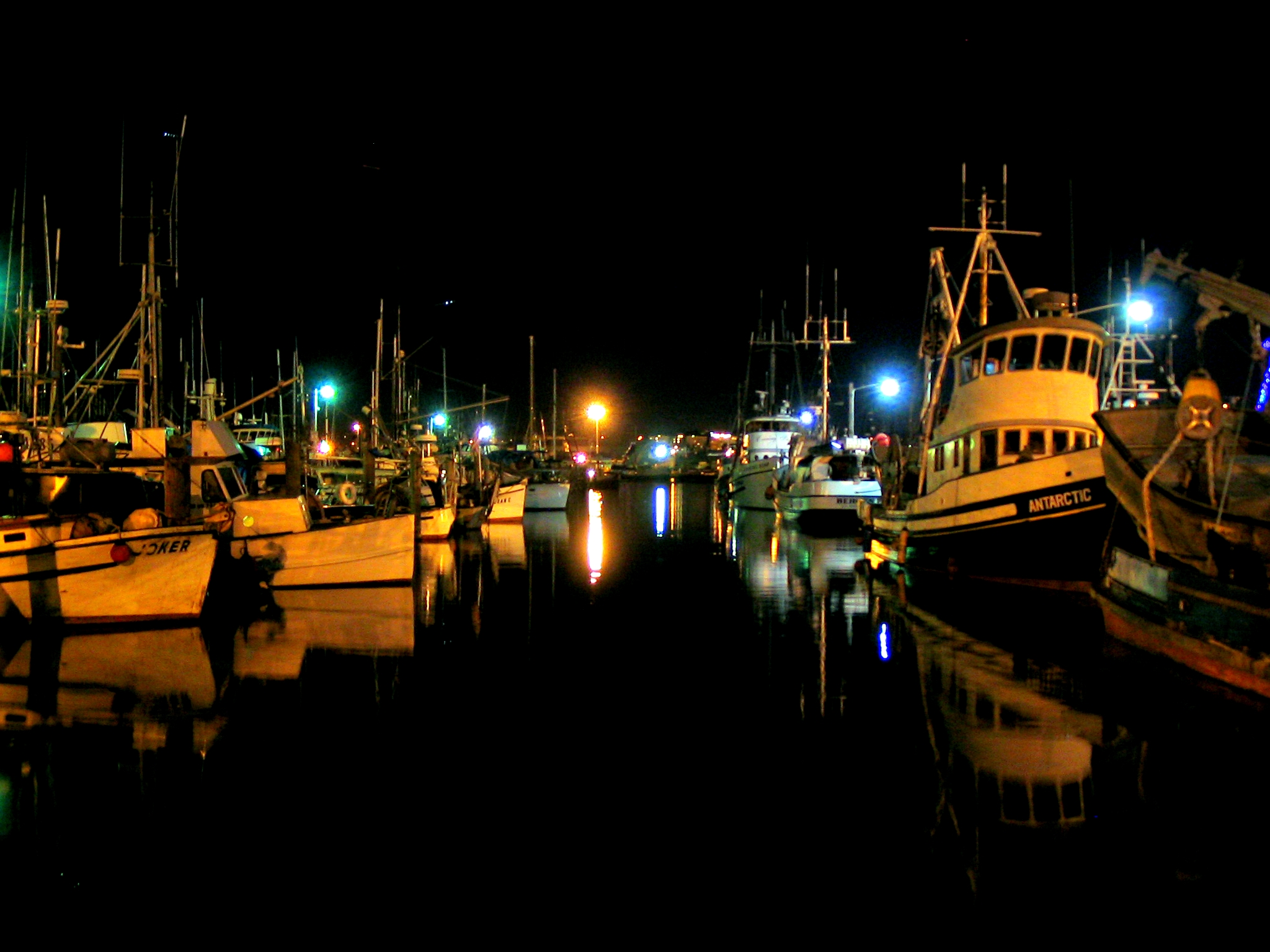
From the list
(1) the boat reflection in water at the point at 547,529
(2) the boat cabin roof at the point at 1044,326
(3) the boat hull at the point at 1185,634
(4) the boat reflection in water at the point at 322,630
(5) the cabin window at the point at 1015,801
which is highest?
(2) the boat cabin roof at the point at 1044,326

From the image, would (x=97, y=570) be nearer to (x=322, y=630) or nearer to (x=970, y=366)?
(x=322, y=630)

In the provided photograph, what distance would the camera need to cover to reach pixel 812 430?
174 ft

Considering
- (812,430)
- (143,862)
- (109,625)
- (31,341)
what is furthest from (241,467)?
(812,430)

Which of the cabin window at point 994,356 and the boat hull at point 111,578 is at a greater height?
the cabin window at point 994,356

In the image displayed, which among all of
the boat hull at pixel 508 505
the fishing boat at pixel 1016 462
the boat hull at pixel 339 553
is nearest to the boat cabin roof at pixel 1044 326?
the fishing boat at pixel 1016 462

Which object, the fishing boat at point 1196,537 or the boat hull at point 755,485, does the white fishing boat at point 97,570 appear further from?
the boat hull at point 755,485

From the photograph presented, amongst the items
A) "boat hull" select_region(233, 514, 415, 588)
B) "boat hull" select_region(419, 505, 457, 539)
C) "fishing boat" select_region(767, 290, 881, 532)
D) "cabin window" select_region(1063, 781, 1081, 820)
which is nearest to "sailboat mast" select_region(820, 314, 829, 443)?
"fishing boat" select_region(767, 290, 881, 532)

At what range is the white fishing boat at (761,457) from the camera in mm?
50281

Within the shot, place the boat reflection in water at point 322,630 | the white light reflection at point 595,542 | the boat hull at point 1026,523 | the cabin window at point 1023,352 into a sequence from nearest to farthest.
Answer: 1. the boat reflection in water at point 322,630
2. the boat hull at point 1026,523
3. the cabin window at point 1023,352
4. the white light reflection at point 595,542

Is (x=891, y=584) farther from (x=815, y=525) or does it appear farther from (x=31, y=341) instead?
(x=31, y=341)

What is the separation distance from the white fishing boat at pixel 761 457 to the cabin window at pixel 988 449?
29.3m

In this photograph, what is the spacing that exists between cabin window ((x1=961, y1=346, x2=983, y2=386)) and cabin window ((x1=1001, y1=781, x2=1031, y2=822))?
14.8 metres

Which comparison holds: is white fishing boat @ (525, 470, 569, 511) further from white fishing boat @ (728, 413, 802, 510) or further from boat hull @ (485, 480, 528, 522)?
boat hull @ (485, 480, 528, 522)

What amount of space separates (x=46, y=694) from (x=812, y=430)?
45.6 metres
